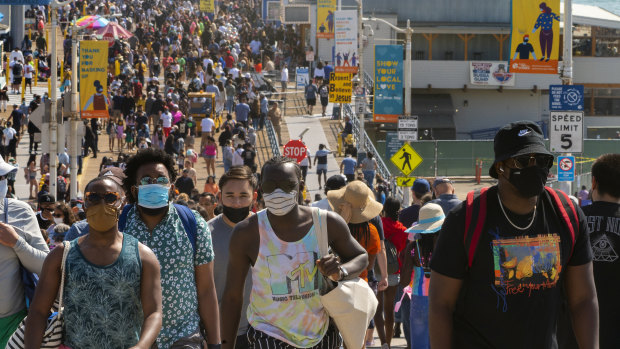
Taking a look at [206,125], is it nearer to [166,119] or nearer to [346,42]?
[166,119]

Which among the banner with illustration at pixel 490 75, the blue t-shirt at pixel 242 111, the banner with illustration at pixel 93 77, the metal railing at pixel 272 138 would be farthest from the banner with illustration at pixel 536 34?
the banner with illustration at pixel 490 75

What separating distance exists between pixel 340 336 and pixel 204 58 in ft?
143

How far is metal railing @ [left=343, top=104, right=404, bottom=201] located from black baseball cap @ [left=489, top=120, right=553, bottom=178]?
26218mm

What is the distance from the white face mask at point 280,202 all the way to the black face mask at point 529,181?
1321 mm

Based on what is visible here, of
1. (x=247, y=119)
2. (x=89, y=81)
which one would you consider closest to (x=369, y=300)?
(x=89, y=81)

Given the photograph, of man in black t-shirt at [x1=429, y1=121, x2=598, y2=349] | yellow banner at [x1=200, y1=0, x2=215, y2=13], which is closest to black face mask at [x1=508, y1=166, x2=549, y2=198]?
man in black t-shirt at [x1=429, y1=121, x2=598, y2=349]

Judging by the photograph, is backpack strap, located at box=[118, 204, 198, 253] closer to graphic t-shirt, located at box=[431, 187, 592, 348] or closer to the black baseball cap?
graphic t-shirt, located at box=[431, 187, 592, 348]

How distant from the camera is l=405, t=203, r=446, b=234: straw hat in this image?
9.12 meters

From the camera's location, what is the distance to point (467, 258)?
15.2ft

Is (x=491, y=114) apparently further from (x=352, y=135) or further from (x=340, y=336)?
(x=340, y=336)

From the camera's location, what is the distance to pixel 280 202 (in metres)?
5.52

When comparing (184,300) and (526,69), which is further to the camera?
(526,69)

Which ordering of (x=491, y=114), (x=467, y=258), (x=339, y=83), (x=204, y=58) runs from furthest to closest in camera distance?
(x=491, y=114) → (x=204, y=58) → (x=339, y=83) → (x=467, y=258)

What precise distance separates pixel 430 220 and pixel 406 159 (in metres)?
16.8
